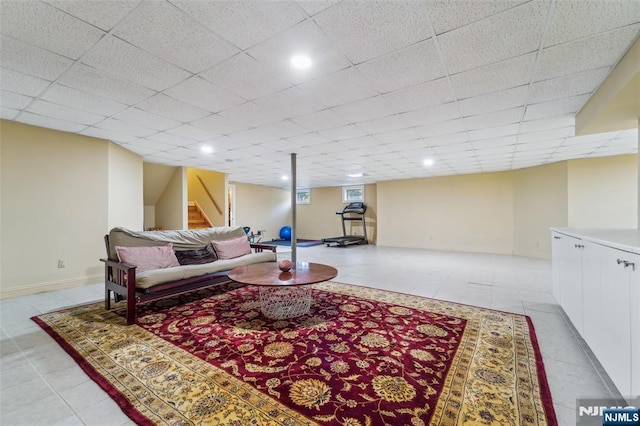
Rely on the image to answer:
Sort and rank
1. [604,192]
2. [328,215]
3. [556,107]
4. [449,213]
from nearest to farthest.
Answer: [556,107] → [604,192] → [449,213] → [328,215]

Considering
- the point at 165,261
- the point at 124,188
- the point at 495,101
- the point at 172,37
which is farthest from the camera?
the point at 124,188

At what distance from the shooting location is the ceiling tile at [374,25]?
1622 millimetres

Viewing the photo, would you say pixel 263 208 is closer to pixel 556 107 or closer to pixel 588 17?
pixel 556 107

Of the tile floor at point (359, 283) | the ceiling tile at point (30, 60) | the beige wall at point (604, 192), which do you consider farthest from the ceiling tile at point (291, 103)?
the beige wall at point (604, 192)

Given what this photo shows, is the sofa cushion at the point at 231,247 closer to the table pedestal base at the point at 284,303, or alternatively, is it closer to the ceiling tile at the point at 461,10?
the table pedestal base at the point at 284,303

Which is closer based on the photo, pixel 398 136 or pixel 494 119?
pixel 494 119

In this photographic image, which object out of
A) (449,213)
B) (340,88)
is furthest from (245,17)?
(449,213)

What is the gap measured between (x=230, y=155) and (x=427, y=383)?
5.19m

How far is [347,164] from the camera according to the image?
6402mm

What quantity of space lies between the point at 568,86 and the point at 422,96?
138 cm

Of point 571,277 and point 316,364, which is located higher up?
point 571,277

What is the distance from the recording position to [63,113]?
3246 mm

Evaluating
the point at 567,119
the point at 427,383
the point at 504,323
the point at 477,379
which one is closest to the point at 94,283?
the point at 427,383

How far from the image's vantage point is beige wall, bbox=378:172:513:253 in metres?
7.53
